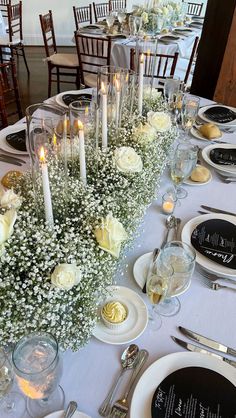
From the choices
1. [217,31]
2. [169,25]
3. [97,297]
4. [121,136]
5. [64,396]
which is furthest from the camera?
[169,25]

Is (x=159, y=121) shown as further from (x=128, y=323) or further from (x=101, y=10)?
(x=101, y=10)

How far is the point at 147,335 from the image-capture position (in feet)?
2.83

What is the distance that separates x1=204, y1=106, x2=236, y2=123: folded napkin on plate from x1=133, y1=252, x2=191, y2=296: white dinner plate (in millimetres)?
1147

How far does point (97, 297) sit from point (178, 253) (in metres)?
0.29

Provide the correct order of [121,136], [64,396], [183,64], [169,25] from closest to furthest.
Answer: [64,396]
[121,136]
[183,64]
[169,25]

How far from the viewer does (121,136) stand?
128 centimetres

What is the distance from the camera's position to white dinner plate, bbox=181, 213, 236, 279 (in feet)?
3.39

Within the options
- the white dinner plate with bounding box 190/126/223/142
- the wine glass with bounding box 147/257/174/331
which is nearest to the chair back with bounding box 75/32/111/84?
the white dinner plate with bounding box 190/126/223/142

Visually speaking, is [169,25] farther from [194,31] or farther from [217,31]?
[217,31]

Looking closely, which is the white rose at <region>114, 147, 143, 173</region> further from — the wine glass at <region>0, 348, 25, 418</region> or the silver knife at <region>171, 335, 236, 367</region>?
the wine glass at <region>0, 348, 25, 418</region>

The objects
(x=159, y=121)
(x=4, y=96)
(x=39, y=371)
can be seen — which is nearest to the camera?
(x=39, y=371)

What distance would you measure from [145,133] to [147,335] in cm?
72

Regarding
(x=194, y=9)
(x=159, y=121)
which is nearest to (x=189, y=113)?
(x=159, y=121)

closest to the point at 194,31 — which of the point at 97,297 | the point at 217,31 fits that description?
the point at 217,31
